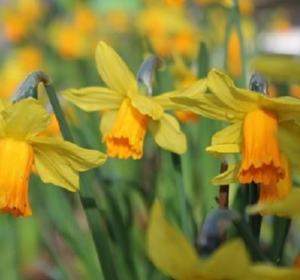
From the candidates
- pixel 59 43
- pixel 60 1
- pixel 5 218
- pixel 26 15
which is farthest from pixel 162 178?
pixel 60 1

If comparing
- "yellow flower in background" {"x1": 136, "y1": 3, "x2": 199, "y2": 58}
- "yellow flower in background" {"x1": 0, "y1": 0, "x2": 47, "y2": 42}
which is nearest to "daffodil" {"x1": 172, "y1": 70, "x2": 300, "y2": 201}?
"yellow flower in background" {"x1": 136, "y1": 3, "x2": 199, "y2": 58}

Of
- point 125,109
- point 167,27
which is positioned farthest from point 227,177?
point 167,27

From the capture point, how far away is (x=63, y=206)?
170cm

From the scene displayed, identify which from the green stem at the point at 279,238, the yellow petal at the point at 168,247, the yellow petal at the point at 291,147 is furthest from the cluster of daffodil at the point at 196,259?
the green stem at the point at 279,238

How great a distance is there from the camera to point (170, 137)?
1.30m

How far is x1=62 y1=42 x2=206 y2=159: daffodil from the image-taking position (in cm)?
126

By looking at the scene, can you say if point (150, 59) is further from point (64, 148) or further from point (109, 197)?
point (109, 197)

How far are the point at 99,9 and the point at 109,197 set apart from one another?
3.82 metres

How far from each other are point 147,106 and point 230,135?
177 millimetres

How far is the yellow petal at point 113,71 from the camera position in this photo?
1.31 metres

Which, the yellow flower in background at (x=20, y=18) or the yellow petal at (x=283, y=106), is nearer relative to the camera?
the yellow petal at (x=283, y=106)

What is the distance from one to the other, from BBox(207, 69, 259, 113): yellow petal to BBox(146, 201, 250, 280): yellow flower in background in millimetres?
349

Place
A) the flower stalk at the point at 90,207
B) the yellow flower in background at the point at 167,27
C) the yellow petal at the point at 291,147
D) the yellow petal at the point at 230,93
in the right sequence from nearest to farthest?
the yellow petal at the point at 291,147, the yellow petal at the point at 230,93, the flower stalk at the point at 90,207, the yellow flower in background at the point at 167,27

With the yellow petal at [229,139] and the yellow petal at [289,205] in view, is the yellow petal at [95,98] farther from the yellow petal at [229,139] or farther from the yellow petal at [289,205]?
the yellow petal at [289,205]
